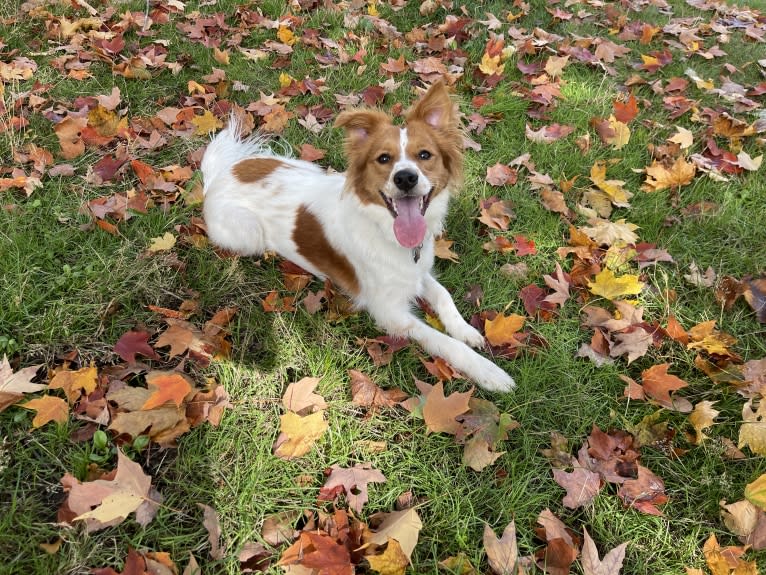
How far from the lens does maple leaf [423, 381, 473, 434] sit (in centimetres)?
232

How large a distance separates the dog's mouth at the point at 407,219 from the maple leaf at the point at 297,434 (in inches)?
42.3

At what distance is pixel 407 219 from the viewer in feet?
8.87

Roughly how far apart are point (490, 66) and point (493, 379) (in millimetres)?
3556

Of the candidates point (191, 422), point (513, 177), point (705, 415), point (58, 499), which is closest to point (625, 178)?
point (513, 177)

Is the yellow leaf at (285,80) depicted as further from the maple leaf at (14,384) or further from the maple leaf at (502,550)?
the maple leaf at (502,550)

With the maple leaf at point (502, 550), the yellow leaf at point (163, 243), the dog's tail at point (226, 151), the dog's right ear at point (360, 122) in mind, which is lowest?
the maple leaf at point (502, 550)

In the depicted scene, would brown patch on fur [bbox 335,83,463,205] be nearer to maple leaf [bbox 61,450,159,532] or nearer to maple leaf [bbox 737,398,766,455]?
maple leaf [bbox 61,450,159,532]

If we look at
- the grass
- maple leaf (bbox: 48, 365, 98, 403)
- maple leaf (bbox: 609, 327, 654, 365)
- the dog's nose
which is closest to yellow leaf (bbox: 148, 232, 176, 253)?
the grass

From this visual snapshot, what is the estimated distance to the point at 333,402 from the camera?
2479 mm

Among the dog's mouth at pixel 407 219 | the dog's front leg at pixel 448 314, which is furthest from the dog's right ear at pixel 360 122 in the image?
the dog's front leg at pixel 448 314

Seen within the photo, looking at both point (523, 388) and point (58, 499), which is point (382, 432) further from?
point (58, 499)

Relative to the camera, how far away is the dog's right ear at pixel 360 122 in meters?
Result: 2.76

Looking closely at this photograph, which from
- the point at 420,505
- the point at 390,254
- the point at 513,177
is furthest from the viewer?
the point at 513,177

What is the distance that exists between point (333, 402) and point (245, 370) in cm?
52
